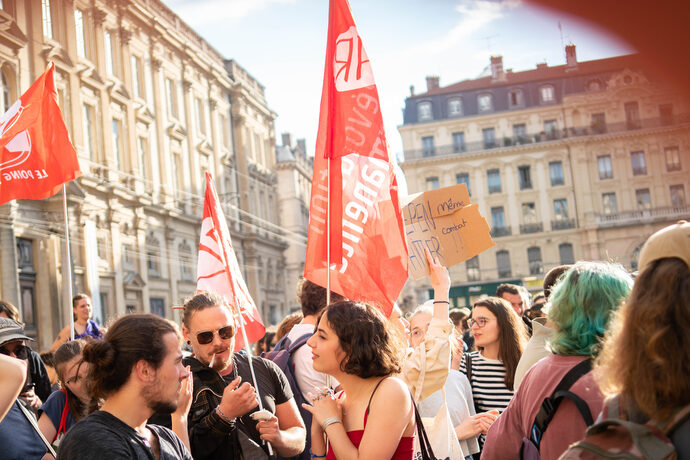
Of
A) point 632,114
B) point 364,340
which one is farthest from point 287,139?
point 364,340

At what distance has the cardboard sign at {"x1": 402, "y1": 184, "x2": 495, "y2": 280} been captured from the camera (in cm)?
560

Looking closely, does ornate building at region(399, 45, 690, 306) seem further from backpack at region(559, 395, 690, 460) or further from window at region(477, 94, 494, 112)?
backpack at region(559, 395, 690, 460)

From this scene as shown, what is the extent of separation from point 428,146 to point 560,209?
35.6 feet

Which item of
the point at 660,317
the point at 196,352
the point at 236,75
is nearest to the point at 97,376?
the point at 196,352

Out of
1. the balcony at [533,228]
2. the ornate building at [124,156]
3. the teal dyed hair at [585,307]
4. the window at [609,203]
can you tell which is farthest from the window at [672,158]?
the teal dyed hair at [585,307]

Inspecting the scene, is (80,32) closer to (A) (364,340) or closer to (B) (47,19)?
(B) (47,19)

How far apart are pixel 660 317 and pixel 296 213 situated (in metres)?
58.0

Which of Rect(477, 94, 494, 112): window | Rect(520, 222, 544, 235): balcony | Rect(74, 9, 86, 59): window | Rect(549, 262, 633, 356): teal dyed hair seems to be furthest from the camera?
Rect(477, 94, 494, 112): window

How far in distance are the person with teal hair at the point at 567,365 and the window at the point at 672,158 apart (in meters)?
57.6

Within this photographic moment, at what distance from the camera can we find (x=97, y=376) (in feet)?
9.63

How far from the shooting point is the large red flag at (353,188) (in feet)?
15.9

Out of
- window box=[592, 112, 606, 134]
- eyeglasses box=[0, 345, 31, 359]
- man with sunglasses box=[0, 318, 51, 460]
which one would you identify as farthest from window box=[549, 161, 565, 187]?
man with sunglasses box=[0, 318, 51, 460]

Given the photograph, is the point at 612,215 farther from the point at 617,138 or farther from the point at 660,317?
the point at 660,317

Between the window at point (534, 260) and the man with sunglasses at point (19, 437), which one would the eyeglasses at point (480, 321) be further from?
the window at point (534, 260)
